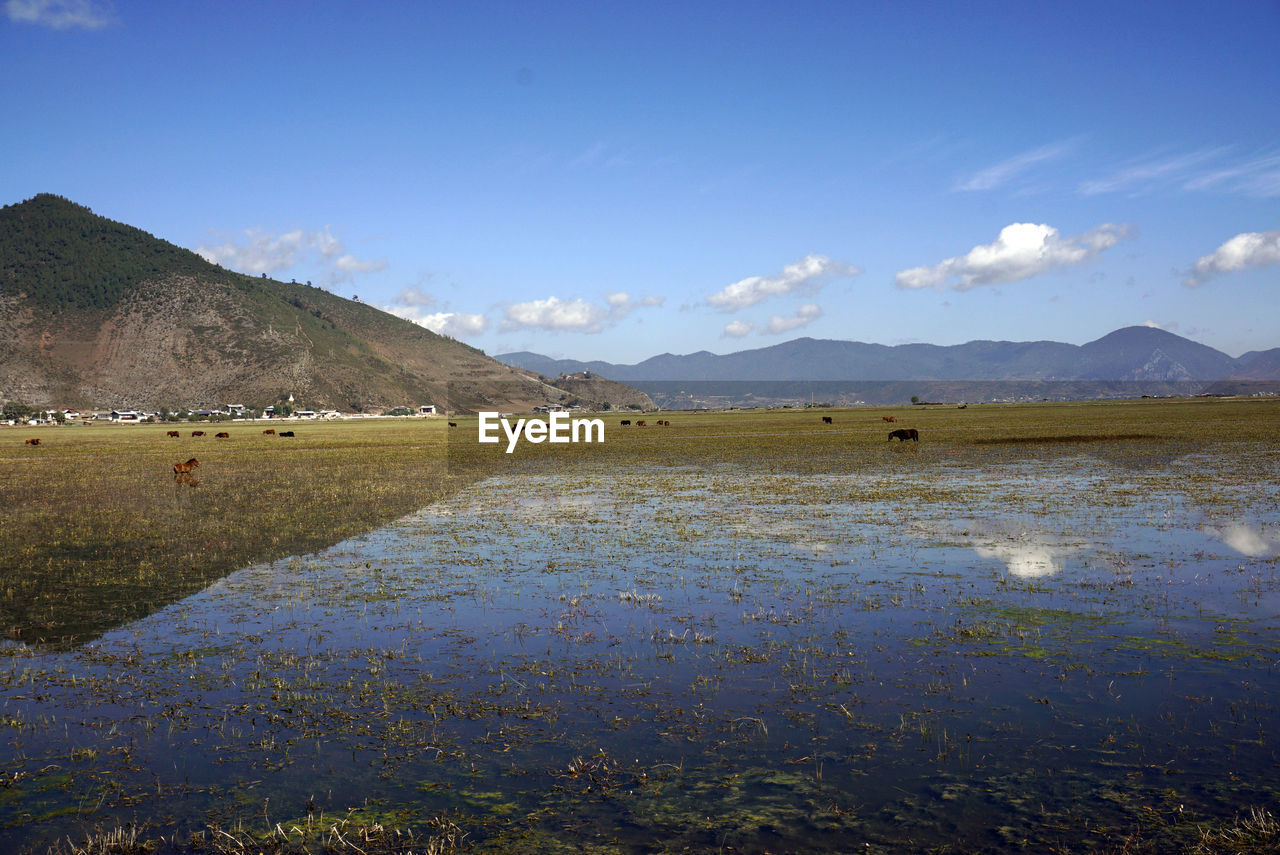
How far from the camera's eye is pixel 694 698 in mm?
10234

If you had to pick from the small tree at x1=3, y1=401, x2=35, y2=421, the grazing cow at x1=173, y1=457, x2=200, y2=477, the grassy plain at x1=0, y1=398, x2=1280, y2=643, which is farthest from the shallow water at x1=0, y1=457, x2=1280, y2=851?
the small tree at x1=3, y1=401, x2=35, y2=421

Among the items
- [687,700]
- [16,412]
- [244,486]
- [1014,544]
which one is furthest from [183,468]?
[16,412]

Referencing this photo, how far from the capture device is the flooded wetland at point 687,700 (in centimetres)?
729

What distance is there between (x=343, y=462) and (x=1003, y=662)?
149ft

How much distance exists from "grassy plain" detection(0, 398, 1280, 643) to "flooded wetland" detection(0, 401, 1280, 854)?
2.16 metres

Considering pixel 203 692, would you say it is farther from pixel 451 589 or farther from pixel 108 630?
pixel 451 589

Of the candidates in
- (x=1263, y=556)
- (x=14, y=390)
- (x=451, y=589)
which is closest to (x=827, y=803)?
(x=451, y=589)

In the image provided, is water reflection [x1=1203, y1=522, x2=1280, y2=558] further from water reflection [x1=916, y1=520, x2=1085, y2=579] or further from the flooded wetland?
water reflection [x1=916, y1=520, x2=1085, y2=579]

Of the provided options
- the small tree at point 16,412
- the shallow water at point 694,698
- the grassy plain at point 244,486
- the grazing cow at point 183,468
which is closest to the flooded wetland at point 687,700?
the shallow water at point 694,698

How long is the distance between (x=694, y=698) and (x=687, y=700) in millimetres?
107

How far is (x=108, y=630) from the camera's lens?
45.4 feet

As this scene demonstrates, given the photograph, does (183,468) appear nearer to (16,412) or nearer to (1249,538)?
(1249,538)

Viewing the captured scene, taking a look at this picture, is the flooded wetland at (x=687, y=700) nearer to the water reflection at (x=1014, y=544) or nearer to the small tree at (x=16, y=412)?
the water reflection at (x=1014, y=544)

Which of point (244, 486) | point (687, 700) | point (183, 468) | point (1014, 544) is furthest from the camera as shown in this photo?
point (183, 468)
